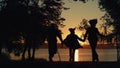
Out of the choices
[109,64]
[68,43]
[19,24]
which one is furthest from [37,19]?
[109,64]

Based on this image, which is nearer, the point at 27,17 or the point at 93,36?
the point at 93,36

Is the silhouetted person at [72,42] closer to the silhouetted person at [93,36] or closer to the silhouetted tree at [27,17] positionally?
the silhouetted person at [93,36]

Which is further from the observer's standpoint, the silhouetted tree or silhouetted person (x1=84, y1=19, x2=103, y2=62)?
the silhouetted tree

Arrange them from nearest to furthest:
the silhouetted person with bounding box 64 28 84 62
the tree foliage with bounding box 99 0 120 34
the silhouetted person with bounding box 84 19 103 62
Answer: the silhouetted person with bounding box 84 19 103 62 < the silhouetted person with bounding box 64 28 84 62 < the tree foliage with bounding box 99 0 120 34

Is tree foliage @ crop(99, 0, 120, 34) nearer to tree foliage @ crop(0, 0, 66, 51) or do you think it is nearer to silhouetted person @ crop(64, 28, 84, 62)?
tree foliage @ crop(0, 0, 66, 51)

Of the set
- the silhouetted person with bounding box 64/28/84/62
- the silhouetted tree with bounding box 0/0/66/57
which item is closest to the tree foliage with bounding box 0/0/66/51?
the silhouetted tree with bounding box 0/0/66/57

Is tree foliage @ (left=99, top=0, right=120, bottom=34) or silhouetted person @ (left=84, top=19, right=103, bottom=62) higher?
tree foliage @ (left=99, top=0, right=120, bottom=34)

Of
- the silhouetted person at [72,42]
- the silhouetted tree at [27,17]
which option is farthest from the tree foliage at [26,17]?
the silhouetted person at [72,42]

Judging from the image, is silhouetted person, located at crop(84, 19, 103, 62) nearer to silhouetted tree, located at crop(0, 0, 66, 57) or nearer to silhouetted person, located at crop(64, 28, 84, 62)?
silhouetted person, located at crop(64, 28, 84, 62)

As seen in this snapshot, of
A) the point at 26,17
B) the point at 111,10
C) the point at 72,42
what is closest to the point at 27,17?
the point at 26,17

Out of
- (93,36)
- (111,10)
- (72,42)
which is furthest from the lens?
(111,10)

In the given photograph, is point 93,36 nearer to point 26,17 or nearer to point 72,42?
point 72,42

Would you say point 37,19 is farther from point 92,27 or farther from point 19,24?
point 92,27

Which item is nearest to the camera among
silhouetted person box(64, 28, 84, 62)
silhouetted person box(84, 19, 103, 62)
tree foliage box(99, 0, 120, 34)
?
silhouetted person box(84, 19, 103, 62)
